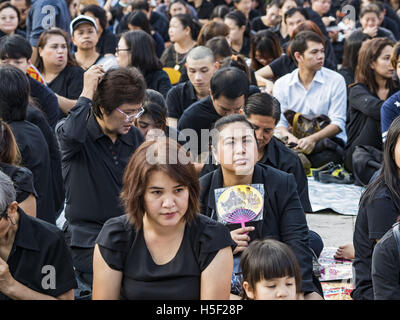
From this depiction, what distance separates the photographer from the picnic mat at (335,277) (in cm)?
411

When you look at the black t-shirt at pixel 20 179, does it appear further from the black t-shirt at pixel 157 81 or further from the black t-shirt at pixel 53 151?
the black t-shirt at pixel 157 81

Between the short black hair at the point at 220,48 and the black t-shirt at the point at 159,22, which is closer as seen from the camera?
the short black hair at the point at 220,48

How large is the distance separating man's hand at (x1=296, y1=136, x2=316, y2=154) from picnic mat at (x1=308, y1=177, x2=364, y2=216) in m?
0.27

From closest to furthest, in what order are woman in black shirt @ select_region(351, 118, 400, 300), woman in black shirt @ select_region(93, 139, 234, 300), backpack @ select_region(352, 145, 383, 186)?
woman in black shirt @ select_region(93, 139, 234, 300), woman in black shirt @ select_region(351, 118, 400, 300), backpack @ select_region(352, 145, 383, 186)

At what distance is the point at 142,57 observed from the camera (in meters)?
6.61

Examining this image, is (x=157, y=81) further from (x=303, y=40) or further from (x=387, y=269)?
(x=387, y=269)

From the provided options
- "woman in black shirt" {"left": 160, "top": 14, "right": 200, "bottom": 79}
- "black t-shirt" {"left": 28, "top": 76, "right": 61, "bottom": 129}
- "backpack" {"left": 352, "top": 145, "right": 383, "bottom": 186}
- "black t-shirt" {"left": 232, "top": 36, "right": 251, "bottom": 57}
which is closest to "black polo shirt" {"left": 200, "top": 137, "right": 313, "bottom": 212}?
"black t-shirt" {"left": 28, "top": 76, "right": 61, "bottom": 129}

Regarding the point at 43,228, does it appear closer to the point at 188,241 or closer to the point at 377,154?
the point at 188,241

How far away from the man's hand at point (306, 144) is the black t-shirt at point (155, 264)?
139 inches

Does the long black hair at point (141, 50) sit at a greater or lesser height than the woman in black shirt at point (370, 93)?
greater

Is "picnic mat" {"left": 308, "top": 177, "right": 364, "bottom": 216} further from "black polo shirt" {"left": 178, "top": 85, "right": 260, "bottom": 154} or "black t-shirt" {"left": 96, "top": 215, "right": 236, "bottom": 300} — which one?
"black t-shirt" {"left": 96, "top": 215, "right": 236, "bottom": 300}

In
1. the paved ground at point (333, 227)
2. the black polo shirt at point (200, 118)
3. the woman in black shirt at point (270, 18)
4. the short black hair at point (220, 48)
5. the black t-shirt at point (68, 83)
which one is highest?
Result: the woman in black shirt at point (270, 18)

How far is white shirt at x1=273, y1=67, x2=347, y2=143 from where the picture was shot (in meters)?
6.54

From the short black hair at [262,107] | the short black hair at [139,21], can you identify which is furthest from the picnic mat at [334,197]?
the short black hair at [139,21]
